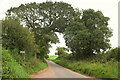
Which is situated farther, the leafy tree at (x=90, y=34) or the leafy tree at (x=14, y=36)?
the leafy tree at (x=90, y=34)

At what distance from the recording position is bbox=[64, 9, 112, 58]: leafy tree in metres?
21.7

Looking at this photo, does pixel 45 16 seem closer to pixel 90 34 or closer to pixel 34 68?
pixel 90 34

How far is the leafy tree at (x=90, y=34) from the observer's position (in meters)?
21.7

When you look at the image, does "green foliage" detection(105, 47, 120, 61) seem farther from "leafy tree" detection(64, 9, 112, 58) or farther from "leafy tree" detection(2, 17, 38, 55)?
"leafy tree" detection(2, 17, 38, 55)

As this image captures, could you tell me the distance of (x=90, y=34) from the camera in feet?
72.1

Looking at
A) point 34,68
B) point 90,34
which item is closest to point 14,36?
point 34,68

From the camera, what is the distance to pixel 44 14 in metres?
27.9

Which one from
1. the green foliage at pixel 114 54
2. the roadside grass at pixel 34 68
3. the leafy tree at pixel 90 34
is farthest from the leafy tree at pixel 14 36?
the green foliage at pixel 114 54

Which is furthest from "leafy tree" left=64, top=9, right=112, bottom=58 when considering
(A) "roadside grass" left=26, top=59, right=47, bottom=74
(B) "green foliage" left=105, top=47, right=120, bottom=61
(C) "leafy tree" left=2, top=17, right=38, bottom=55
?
(C) "leafy tree" left=2, top=17, right=38, bottom=55

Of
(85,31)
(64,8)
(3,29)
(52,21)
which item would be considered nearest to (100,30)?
(85,31)

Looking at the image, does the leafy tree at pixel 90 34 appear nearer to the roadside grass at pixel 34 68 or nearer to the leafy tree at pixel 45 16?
the leafy tree at pixel 45 16

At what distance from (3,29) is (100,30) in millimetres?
15482

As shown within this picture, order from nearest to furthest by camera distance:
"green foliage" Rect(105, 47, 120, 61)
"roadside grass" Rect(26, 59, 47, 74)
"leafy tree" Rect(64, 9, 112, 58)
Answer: "roadside grass" Rect(26, 59, 47, 74) < "green foliage" Rect(105, 47, 120, 61) < "leafy tree" Rect(64, 9, 112, 58)

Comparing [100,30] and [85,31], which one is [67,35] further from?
[100,30]
